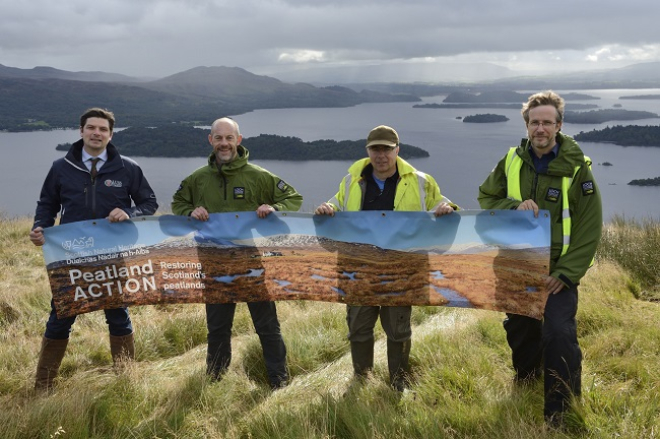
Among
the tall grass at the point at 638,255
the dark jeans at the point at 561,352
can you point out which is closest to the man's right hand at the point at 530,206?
the dark jeans at the point at 561,352

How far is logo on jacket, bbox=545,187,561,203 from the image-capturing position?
3632 millimetres

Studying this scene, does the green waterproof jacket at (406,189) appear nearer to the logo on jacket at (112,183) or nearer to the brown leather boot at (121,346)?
the logo on jacket at (112,183)

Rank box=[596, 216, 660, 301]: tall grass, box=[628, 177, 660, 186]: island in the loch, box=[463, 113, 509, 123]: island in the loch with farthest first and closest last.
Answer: box=[463, 113, 509, 123]: island in the loch, box=[628, 177, 660, 186]: island in the loch, box=[596, 216, 660, 301]: tall grass

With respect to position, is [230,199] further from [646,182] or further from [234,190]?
[646,182]

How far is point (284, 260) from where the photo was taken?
15.3 feet

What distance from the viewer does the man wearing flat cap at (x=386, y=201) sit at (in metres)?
4.12

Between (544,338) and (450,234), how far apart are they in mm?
1071

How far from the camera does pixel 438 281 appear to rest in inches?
173

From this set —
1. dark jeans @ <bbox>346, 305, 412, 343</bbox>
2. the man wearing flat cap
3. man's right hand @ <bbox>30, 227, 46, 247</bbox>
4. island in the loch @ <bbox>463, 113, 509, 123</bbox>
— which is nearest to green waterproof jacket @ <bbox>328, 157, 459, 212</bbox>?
the man wearing flat cap

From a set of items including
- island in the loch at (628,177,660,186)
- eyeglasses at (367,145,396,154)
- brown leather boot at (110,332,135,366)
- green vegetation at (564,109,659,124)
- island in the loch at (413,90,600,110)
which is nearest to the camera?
eyeglasses at (367,145,396,154)

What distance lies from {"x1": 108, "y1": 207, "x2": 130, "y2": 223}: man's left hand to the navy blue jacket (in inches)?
4.6

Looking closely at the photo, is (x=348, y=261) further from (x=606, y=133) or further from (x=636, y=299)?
(x=606, y=133)

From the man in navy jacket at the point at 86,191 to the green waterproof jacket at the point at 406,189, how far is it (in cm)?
175

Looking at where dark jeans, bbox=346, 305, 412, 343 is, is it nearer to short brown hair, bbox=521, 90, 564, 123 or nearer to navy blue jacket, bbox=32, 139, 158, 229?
short brown hair, bbox=521, 90, 564, 123
